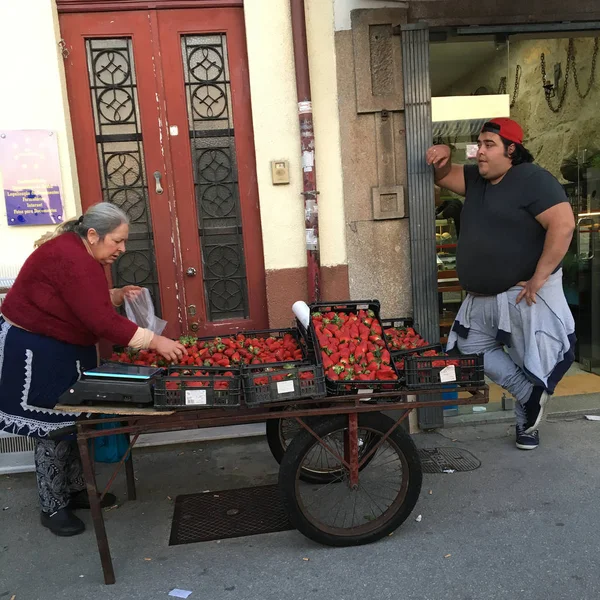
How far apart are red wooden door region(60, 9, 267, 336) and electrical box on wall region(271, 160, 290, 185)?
233mm

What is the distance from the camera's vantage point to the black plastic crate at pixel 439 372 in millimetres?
2807

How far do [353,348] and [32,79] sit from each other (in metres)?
3.04

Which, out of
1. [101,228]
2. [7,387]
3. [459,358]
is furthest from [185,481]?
[459,358]

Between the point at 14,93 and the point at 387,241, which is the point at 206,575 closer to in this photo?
the point at 387,241

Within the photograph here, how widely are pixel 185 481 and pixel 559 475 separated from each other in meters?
2.56

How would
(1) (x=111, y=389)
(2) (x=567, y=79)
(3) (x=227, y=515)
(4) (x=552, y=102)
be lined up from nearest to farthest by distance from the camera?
(1) (x=111, y=389)
(3) (x=227, y=515)
(2) (x=567, y=79)
(4) (x=552, y=102)

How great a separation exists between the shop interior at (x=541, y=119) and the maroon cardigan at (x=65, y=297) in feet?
9.44

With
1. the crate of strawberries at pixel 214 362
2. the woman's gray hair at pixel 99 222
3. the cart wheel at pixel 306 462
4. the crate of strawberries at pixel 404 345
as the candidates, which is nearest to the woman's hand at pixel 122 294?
the crate of strawberries at pixel 214 362

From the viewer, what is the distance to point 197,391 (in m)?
2.62

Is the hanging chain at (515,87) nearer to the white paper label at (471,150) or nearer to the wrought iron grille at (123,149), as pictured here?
the white paper label at (471,150)

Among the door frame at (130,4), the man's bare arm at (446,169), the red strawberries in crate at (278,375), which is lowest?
the red strawberries in crate at (278,375)

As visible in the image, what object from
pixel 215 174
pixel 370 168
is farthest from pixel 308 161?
pixel 215 174

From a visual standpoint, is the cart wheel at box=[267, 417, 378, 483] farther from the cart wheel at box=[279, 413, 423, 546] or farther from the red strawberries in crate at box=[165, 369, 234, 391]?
the red strawberries in crate at box=[165, 369, 234, 391]

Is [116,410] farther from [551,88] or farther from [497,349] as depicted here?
[551,88]
